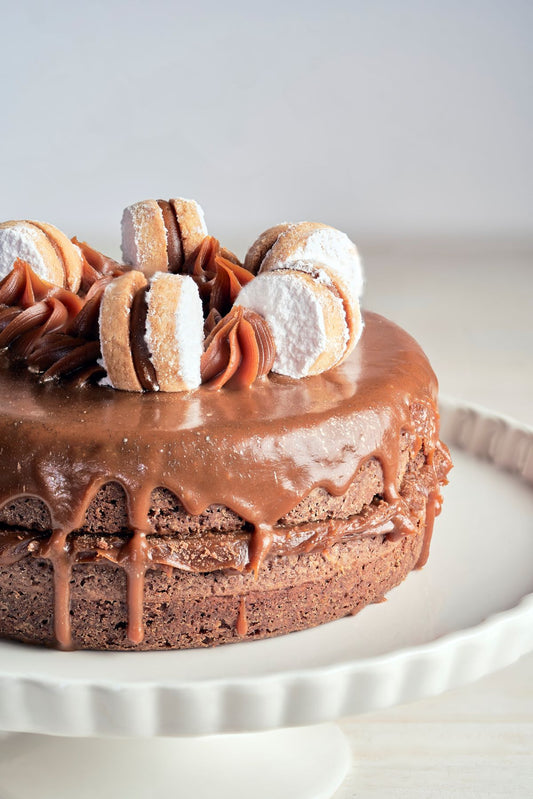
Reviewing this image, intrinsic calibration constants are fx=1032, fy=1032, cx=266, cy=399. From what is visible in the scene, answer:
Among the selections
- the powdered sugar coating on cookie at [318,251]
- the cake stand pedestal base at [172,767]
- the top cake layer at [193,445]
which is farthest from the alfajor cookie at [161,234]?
the cake stand pedestal base at [172,767]

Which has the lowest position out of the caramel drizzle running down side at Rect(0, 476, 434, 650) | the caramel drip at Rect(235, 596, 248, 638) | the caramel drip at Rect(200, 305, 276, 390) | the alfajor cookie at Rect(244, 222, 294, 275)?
the caramel drip at Rect(235, 596, 248, 638)

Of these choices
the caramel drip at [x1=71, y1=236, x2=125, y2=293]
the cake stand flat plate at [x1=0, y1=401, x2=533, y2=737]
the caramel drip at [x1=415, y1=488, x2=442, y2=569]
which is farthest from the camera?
the caramel drip at [x1=71, y1=236, x2=125, y2=293]

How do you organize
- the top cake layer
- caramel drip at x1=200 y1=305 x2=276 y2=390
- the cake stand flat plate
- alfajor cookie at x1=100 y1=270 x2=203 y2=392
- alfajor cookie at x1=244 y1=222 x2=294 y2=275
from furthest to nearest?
alfajor cookie at x1=244 y1=222 x2=294 y2=275 → caramel drip at x1=200 y1=305 x2=276 y2=390 → alfajor cookie at x1=100 y1=270 x2=203 y2=392 → the top cake layer → the cake stand flat plate

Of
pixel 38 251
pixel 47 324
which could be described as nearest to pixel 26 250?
pixel 38 251

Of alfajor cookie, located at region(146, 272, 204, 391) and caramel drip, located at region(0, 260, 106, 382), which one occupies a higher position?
alfajor cookie, located at region(146, 272, 204, 391)

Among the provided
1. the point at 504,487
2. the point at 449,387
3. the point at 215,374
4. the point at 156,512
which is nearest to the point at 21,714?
the point at 156,512

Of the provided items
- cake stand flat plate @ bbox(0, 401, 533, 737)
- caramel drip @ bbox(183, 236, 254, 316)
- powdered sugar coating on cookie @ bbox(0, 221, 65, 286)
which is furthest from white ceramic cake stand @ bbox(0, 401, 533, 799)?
powdered sugar coating on cookie @ bbox(0, 221, 65, 286)

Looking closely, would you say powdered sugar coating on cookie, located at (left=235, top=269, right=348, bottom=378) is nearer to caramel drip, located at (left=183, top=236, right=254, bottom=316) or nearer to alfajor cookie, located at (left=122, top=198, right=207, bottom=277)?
caramel drip, located at (left=183, top=236, right=254, bottom=316)
